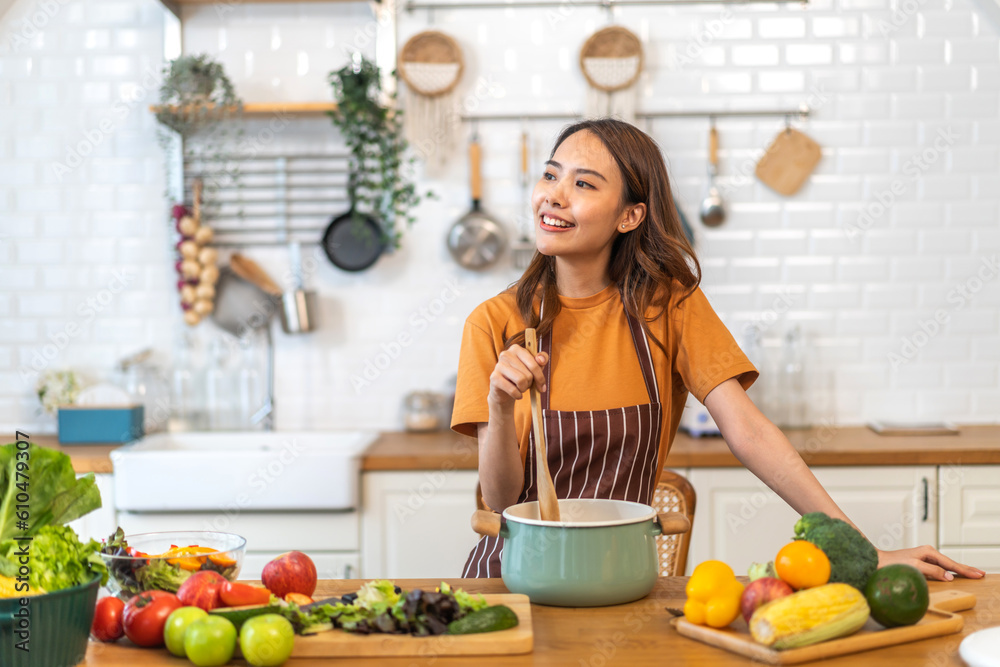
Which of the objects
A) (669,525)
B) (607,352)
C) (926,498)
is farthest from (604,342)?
(926,498)

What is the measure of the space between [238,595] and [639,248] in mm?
1074

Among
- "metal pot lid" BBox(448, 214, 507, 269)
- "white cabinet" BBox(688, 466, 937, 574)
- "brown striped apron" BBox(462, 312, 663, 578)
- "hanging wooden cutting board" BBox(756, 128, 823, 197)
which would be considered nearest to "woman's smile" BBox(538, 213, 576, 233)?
"brown striped apron" BBox(462, 312, 663, 578)

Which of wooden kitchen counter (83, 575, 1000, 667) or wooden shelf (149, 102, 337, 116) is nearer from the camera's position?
wooden kitchen counter (83, 575, 1000, 667)

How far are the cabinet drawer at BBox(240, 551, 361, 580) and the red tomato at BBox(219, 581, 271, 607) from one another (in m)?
1.57

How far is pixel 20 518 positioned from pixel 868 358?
2.92m

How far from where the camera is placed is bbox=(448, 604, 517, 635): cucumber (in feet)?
3.57

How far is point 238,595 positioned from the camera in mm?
1118

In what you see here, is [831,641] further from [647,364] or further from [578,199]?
[578,199]

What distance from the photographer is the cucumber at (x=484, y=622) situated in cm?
109

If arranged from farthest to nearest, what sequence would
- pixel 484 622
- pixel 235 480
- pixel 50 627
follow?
1. pixel 235 480
2. pixel 484 622
3. pixel 50 627

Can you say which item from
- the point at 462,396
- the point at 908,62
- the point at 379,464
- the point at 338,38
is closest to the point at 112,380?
the point at 379,464

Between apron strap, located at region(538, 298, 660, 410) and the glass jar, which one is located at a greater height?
apron strap, located at region(538, 298, 660, 410)

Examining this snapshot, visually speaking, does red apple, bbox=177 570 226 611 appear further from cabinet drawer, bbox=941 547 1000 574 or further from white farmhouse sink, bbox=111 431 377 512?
cabinet drawer, bbox=941 547 1000 574

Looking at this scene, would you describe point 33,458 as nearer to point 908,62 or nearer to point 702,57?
point 702,57
